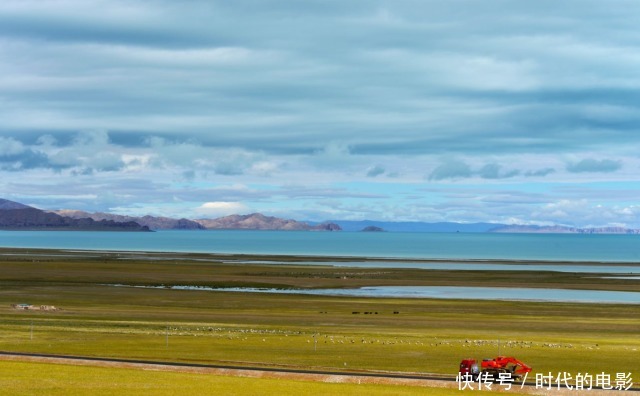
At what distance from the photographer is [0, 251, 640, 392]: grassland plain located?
158 ft

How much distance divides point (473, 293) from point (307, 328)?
4783cm

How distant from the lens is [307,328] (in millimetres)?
64750

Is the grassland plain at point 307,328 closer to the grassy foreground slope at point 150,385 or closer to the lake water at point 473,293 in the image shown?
the lake water at point 473,293

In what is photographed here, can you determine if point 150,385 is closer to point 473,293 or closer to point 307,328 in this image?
point 307,328

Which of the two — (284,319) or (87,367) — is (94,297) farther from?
(87,367)

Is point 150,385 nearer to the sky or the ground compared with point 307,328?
nearer to the ground

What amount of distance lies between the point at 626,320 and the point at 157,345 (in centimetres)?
4345

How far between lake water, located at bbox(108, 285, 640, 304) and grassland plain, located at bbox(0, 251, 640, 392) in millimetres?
5910

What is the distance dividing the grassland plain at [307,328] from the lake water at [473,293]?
19.4 ft

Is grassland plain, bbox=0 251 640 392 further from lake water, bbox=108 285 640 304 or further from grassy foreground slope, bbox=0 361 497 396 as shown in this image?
grassy foreground slope, bbox=0 361 497 396

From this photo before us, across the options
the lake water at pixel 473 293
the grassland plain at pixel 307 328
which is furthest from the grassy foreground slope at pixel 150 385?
the lake water at pixel 473 293

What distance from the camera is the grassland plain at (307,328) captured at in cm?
4812

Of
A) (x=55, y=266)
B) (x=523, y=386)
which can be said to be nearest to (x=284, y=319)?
(x=523, y=386)

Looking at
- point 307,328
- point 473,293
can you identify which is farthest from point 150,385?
point 473,293
